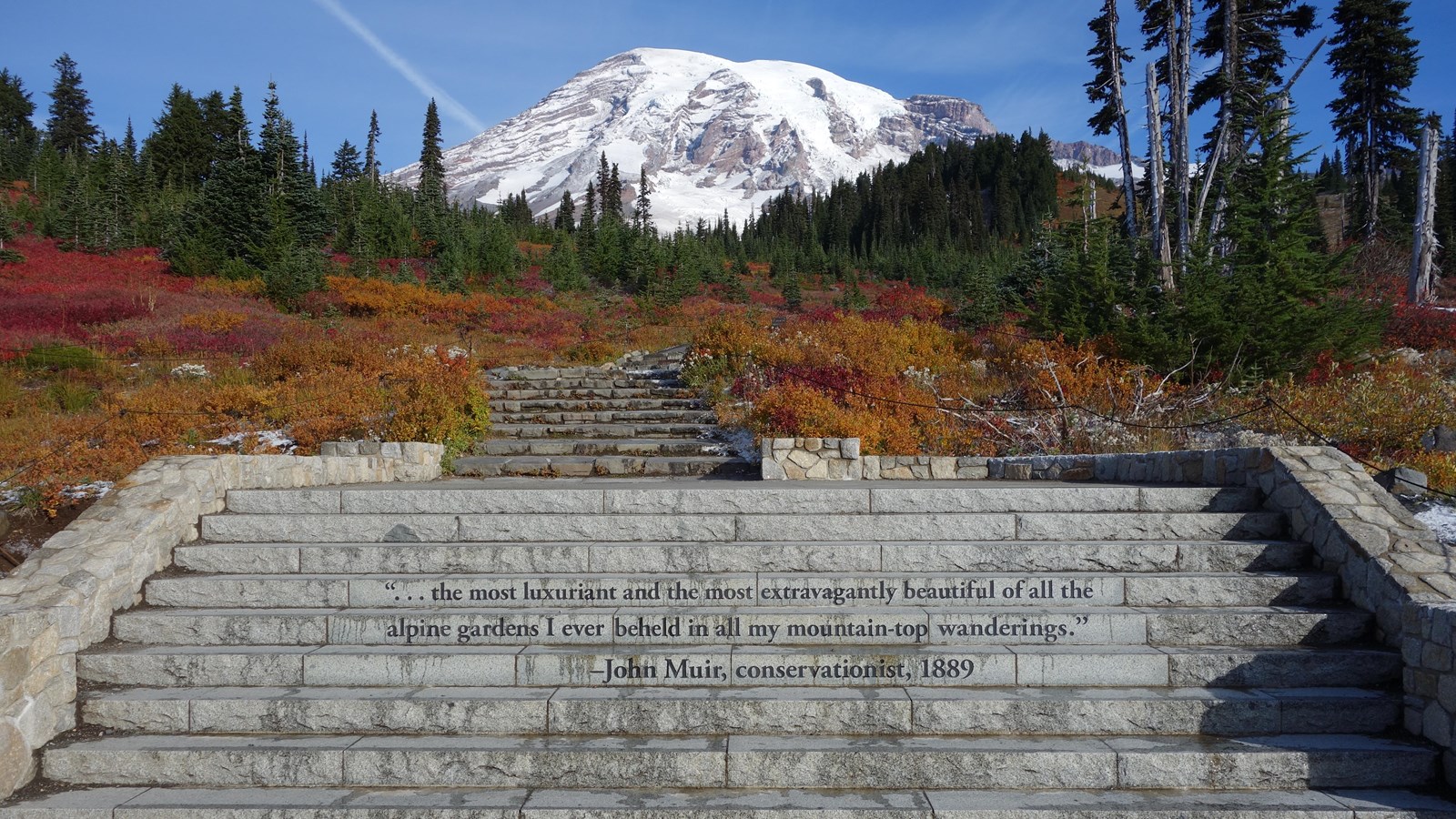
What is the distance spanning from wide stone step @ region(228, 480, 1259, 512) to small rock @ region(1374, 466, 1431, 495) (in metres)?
1.60

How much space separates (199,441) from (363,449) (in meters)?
3.06

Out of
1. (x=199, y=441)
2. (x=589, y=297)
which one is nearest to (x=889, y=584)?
(x=199, y=441)

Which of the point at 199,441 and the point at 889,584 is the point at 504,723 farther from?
the point at 199,441

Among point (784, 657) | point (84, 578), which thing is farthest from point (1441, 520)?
point (84, 578)

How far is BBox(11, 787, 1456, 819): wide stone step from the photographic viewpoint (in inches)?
145

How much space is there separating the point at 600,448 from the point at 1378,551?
8875 mm

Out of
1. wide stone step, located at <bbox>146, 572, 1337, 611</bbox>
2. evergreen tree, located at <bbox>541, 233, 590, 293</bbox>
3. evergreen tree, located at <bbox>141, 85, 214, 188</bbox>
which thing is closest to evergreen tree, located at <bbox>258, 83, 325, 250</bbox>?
evergreen tree, located at <bbox>541, 233, 590, 293</bbox>

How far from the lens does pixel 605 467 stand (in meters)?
10.2

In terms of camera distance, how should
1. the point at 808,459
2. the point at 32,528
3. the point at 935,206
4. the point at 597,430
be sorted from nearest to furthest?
the point at 32,528 < the point at 808,459 < the point at 597,430 < the point at 935,206

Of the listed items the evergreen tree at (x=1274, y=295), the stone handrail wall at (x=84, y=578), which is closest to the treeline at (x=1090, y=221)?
the evergreen tree at (x=1274, y=295)

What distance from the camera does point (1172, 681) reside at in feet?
14.9

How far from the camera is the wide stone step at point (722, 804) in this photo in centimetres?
370

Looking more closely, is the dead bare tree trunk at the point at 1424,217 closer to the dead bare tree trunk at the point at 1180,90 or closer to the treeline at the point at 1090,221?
the treeline at the point at 1090,221

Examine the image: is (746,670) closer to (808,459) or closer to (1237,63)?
(808,459)
